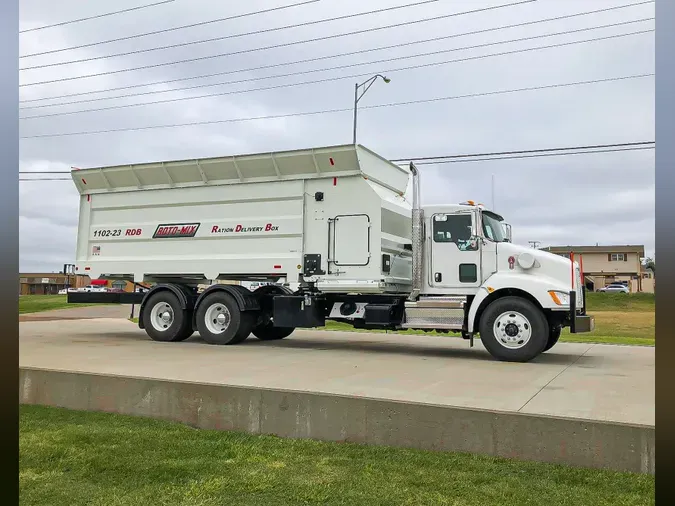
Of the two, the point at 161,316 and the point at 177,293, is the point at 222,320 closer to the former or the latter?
the point at 177,293

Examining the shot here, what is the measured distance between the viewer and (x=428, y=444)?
516cm

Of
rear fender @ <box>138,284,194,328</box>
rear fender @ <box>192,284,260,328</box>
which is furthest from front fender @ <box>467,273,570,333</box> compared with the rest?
rear fender @ <box>138,284,194,328</box>

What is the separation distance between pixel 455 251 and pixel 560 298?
205 centimetres

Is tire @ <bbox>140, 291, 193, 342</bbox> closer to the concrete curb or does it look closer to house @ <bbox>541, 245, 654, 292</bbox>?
the concrete curb

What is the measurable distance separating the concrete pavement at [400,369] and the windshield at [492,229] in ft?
7.07

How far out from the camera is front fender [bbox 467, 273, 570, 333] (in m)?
9.45

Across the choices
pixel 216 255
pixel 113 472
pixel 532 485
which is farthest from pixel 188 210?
pixel 532 485

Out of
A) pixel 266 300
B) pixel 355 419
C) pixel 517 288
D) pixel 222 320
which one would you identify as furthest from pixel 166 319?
pixel 355 419

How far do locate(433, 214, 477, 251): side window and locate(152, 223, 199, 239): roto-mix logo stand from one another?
514 centimetres

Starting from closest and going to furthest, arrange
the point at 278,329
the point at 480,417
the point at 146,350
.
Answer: the point at 480,417 < the point at 146,350 < the point at 278,329

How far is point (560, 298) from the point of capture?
937 cm

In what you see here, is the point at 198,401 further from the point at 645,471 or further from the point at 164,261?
the point at 164,261

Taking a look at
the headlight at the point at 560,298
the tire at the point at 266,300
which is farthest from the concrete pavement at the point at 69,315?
the headlight at the point at 560,298

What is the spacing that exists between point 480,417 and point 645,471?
1283 millimetres
